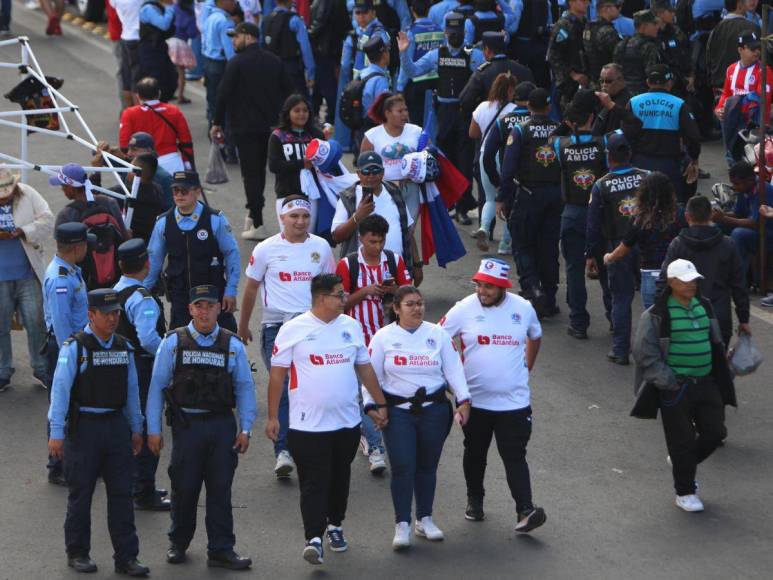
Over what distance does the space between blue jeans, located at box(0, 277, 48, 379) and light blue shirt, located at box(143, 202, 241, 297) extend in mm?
1498

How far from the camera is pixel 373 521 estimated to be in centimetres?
934

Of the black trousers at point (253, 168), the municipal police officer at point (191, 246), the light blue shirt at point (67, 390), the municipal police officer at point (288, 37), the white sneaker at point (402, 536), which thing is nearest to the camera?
the light blue shirt at point (67, 390)

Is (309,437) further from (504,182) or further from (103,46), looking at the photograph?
(103,46)

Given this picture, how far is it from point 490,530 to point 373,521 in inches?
29.5

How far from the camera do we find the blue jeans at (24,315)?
11664 mm

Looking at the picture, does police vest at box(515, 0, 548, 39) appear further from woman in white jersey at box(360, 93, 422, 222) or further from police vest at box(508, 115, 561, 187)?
woman in white jersey at box(360, 93, 422, 222)

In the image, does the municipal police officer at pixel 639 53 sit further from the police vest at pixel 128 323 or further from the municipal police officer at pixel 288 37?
the police vest at pixel 128 323

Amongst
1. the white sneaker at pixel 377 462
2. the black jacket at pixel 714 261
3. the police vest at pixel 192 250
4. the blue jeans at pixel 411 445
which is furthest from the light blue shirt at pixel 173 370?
the black jacket at pixel 714 261

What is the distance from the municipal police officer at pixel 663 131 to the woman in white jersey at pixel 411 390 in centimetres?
510

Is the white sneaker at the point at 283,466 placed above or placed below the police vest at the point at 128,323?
below

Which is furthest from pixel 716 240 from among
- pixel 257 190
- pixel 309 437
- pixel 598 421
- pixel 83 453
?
pixel 257 190

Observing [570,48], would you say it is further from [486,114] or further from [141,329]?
[141,329]

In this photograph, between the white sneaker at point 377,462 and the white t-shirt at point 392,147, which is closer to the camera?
the white sneaker at point 377,462

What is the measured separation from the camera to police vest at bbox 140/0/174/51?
776 inches
